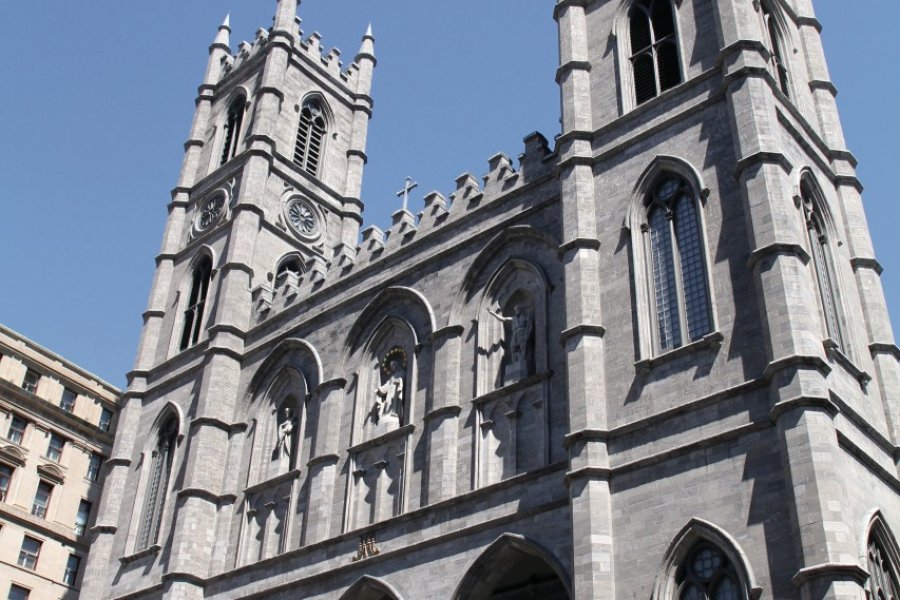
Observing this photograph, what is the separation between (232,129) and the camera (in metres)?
44.1

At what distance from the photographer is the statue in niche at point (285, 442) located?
31.2 meters

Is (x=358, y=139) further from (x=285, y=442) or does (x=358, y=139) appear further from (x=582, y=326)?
(x=582, y=326)

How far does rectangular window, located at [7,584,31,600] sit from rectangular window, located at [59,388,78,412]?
24.8 ft

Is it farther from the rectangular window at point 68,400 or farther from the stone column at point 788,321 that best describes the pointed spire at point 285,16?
the stone column at point 788,321

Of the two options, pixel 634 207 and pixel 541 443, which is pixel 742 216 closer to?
pixel 634 207

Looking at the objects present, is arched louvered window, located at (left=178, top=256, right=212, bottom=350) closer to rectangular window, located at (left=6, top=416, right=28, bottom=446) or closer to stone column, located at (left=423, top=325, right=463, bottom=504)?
rectangular window, located at (left=6, top=416, right=28, bottom=446)

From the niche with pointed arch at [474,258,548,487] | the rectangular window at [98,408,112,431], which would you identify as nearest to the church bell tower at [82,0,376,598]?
the rectangular window at [98,408,112,431]

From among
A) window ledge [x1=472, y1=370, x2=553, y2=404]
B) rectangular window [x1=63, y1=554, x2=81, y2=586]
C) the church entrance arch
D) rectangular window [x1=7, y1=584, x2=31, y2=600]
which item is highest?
rectangular window [x1=63, y1=554, x2=81, y2=586]

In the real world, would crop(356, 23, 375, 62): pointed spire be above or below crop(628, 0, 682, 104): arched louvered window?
above

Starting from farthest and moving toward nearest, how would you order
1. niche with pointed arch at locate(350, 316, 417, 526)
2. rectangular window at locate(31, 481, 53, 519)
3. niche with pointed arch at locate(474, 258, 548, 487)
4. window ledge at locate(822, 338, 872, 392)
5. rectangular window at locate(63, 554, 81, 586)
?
rectangular window at locate(31, 481, 53, 519), rectangular window at locate(63, 554, 81, 586), niche with pointed arch at locate(350, 316, 417, 526), niche with pointed arch at locate(474, 258, 548, 487), window ledge at locate(822, 338, 872, 392)

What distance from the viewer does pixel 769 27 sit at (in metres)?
28.5

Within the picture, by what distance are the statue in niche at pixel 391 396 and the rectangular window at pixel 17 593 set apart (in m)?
17.6

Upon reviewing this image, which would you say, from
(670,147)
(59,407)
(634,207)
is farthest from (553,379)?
(59,407)

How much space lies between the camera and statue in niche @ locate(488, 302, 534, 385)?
25953 mm
